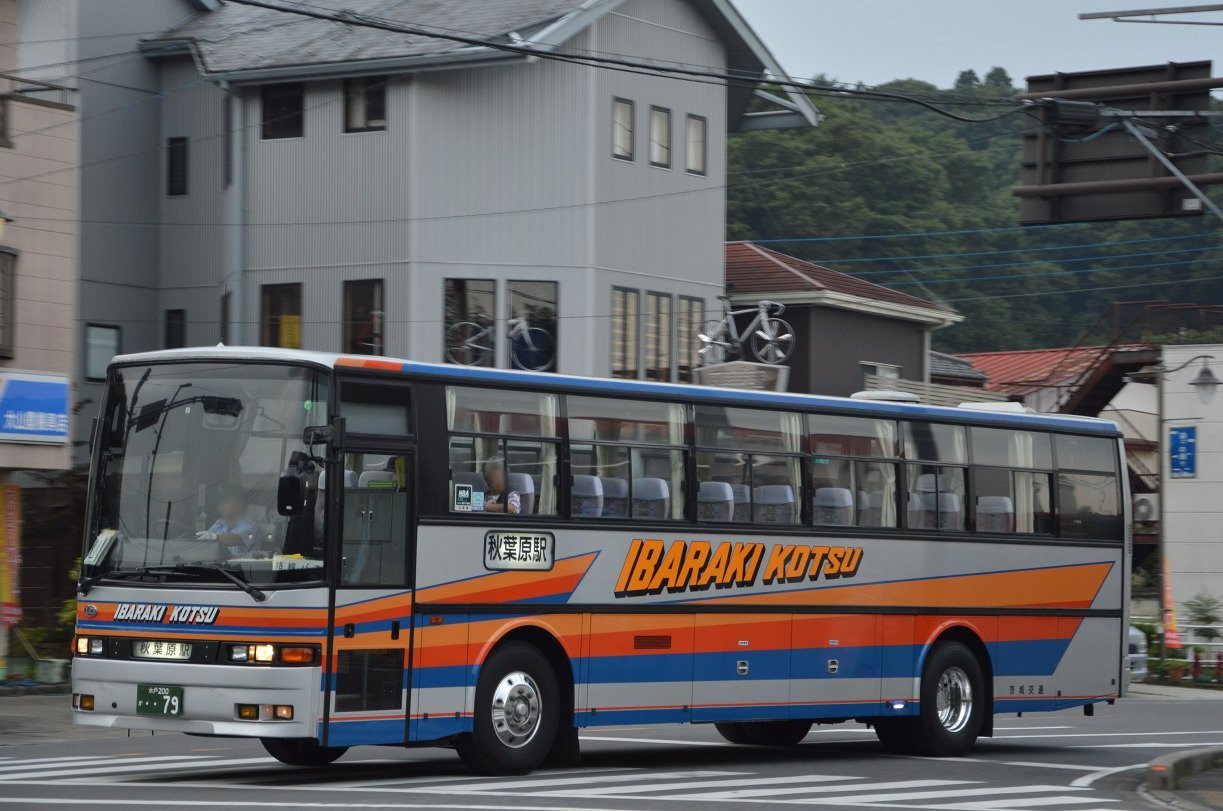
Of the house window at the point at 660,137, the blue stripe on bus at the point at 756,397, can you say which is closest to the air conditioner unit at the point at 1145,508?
the house window at the point at 660,137

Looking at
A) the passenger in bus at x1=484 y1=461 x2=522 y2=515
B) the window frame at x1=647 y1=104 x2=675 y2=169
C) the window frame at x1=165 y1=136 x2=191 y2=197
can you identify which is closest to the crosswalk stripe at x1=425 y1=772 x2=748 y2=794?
the passenger in bus at x1=484 y1=461 x2=522 y2=515

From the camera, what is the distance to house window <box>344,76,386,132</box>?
108ft

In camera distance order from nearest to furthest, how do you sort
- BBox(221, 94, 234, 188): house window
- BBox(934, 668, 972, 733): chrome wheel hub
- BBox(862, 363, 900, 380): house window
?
BBox(934, 668, 972, 733): chrome wheel hub < BBox(221, 94, 234, 188): house window < BBox(862, 363, 900, 380): house window

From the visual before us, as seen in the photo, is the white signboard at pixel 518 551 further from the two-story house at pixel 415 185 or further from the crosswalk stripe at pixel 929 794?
the two-story house at pixel 415 185

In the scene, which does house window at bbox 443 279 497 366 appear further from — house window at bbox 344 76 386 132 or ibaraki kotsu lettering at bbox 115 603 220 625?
ibaraki kotsu lettering at bbox 115 603 220 625

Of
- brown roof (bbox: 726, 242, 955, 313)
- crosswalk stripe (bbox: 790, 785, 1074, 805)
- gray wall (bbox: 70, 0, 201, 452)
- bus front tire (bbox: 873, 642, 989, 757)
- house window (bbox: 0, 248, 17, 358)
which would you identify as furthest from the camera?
brown roof (bbox: 726, 242, 955, 313)

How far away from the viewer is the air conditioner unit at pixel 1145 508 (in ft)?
161

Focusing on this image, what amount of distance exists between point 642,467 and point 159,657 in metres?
4.57

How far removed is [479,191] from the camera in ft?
109

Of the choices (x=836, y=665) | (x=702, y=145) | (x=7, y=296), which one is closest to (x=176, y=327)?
(x=702, y=145)

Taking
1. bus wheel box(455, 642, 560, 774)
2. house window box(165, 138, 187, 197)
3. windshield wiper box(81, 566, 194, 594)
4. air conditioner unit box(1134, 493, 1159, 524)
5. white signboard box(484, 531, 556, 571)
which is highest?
house window box(165, 138, 187, 197)

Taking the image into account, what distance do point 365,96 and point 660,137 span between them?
234 inches

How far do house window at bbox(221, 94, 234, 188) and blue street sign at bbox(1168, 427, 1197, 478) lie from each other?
2048 cm

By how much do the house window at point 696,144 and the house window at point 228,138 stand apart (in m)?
8.66
